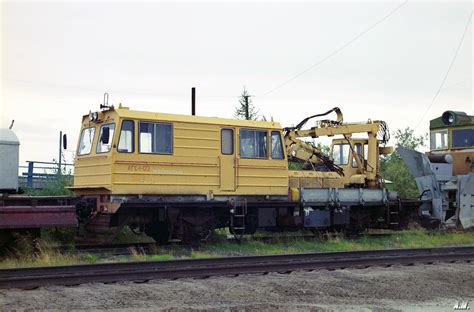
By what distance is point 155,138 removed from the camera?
15008 mm

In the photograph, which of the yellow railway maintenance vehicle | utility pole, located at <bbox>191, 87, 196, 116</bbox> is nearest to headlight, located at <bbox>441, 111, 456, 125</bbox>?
the yellow railway maintenance vehicle

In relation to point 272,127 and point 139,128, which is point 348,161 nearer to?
point 272,127

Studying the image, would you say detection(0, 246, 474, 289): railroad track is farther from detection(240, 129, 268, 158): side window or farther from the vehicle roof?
the vehicle roof

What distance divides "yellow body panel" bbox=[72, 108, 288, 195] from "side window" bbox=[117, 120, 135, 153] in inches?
3.5

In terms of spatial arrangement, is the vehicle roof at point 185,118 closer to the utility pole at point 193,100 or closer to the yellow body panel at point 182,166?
the yellow body panel at point 182,166

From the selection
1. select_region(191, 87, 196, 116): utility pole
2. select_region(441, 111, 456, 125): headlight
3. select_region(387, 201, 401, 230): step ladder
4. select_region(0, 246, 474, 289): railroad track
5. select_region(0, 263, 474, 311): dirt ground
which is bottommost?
select_region(0, 263, 474, 311): dirt ground

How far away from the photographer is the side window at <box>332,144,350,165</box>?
20.6m

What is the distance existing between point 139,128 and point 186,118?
130 centimetres

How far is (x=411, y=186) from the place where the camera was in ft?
91.3

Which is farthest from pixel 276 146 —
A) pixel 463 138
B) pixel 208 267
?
pixel 463 138

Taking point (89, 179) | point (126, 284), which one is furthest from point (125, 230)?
point (126, 284)

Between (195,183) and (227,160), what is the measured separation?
1135mm

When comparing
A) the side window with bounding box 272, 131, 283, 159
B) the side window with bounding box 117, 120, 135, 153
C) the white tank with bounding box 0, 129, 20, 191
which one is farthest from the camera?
the side window with bounding box 272, 131, 283, 159

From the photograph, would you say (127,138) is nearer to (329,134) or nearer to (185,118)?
(185,118)
